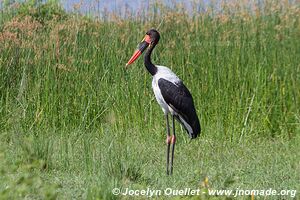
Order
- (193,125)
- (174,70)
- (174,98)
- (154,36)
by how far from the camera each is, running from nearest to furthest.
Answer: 1. (174,98)
2. (193,125)
3. (154,36)
4. (174,70)

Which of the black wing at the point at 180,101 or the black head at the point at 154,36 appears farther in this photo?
the black head at the point at 154,36

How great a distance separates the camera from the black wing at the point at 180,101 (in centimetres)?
642

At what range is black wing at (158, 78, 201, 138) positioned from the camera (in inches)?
253

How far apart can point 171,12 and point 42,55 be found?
68.1 inches

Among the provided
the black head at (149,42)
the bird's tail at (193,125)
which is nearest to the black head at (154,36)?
the black head at (149,42)

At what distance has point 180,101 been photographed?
21.2 ft

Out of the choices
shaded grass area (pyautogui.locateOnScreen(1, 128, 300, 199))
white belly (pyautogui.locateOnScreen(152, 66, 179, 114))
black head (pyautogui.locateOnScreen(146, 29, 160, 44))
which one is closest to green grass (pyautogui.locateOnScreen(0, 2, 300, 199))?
shaded grass area (pyautogui.locateOnScreen(1, 128, 300, 199))

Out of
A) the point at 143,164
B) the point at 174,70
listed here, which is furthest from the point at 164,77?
the point at 174,70

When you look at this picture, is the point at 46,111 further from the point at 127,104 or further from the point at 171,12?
the point at 171,12

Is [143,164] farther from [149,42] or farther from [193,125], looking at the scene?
[149,42]

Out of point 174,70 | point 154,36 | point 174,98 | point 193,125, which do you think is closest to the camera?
point 174,98

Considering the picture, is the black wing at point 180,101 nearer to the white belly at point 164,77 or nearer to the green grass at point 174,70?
the white belly at point 164,77

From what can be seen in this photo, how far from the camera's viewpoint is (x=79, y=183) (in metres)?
5.49

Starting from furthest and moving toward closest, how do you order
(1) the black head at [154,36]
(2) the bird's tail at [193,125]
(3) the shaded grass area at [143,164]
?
(1) the black head at [154,36] < (2) the bird's tail at [193,125] < (3) the shaded grass area at [143,164]
